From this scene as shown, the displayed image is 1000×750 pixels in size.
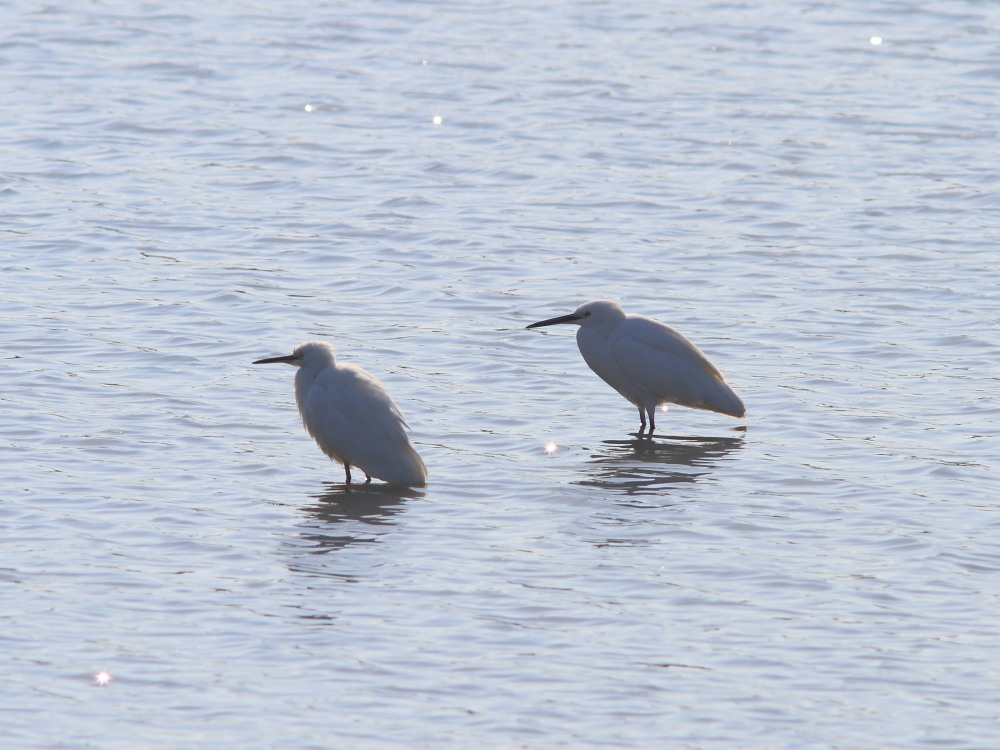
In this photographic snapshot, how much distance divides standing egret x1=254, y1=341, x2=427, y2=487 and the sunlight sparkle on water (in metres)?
2.84

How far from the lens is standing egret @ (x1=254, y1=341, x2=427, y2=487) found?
30.7ft

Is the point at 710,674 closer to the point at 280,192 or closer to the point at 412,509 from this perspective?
the point at 412,509

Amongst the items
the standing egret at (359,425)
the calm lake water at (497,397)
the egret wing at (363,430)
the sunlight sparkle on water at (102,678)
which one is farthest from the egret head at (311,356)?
the sunlight sparkle on water at (102,678)

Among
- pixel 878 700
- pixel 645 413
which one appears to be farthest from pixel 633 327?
pixel 878 700

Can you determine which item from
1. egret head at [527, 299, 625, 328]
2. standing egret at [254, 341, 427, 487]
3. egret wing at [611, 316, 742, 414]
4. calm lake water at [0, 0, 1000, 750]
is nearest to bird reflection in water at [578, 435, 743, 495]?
calm lake water at [0, 0, 1000, 750]

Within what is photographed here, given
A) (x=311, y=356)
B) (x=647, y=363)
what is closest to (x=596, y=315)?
(x=647, y=363)

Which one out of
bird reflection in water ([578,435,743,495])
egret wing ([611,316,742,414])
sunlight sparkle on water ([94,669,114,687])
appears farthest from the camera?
egret wing ([611,316,742,414])

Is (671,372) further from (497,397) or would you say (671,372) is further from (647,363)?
(497,397)

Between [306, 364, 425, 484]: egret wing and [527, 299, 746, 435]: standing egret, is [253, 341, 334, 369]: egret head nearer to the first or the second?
[306, 364, 425, 484]: egret wing

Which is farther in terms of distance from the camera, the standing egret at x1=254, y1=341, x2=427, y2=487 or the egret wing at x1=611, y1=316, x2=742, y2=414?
the egret wing at x1=611, y1=316, x2=742, y2=414

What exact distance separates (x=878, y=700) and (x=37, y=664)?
11.8 ft

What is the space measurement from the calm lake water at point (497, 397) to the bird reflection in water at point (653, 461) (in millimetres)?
40

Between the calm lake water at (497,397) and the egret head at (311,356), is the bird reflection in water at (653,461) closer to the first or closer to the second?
the calm lake water at (497,397)

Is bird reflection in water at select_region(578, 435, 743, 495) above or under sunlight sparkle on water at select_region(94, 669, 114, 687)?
under
